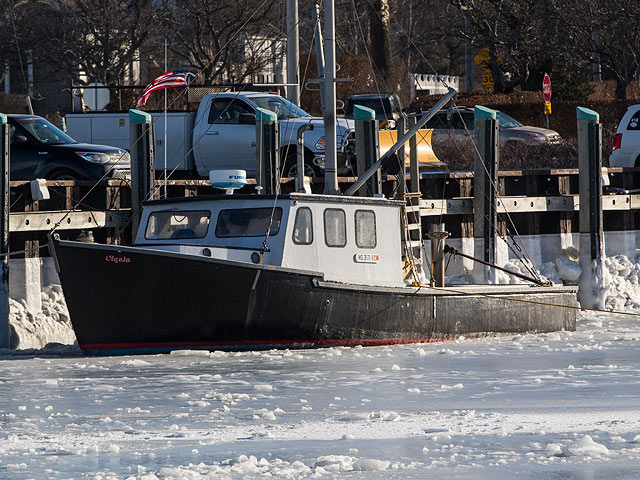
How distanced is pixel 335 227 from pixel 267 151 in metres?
2.33

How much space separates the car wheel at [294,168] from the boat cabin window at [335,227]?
5010 mm

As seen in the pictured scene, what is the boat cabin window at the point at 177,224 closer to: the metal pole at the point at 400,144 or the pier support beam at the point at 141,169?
the pier support beam at the point at 141,169

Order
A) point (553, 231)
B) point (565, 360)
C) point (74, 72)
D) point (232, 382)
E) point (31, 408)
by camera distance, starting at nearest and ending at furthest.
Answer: point (31, 408), point (232, 382), point (565, 360), point (553, 231), point (74, 72)

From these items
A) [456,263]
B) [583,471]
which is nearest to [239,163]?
[456,263]

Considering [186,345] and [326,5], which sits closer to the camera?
[186,345]

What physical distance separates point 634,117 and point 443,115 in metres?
6.01

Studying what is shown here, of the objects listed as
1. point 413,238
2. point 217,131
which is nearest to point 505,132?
point 217,131

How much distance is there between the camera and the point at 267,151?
1680 centimetres

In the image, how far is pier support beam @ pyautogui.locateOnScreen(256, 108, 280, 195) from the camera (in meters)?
16.7

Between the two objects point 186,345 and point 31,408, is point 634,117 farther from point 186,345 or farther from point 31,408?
point 31,408

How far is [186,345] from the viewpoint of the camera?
46.0 ft

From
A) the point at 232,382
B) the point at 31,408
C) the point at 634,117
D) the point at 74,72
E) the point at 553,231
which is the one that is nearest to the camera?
the point at 31,408

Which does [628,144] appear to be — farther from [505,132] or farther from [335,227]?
[335,227]

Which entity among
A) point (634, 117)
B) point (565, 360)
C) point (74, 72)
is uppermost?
point (74, 72)
